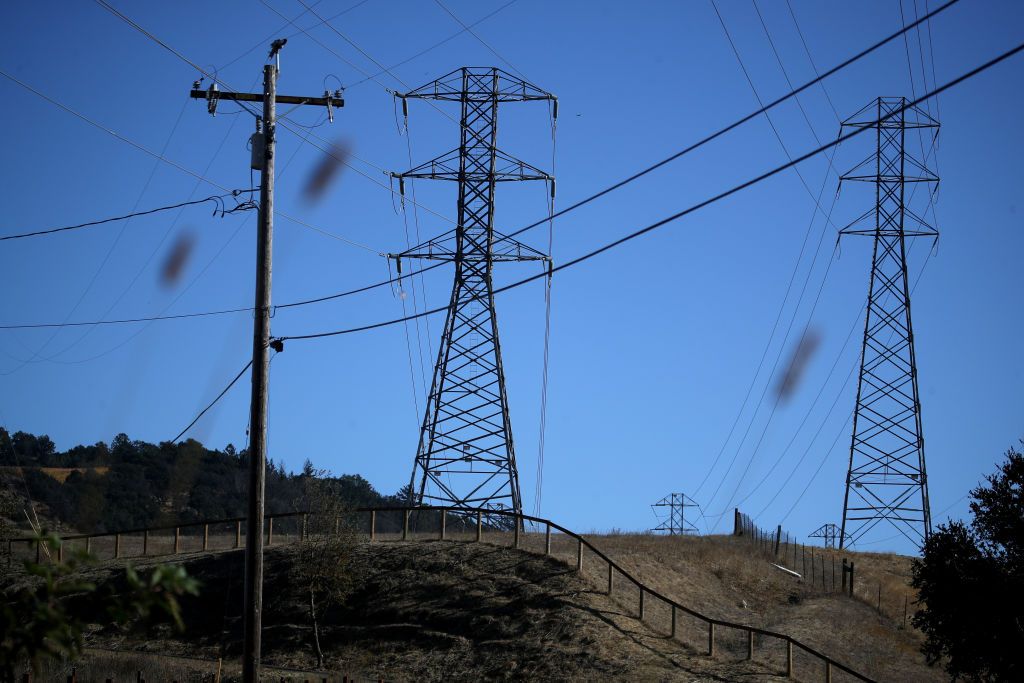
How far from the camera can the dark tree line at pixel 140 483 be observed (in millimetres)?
88500

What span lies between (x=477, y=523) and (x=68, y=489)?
192ft

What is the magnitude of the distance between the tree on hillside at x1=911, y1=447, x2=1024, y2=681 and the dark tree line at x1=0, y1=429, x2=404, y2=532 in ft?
185

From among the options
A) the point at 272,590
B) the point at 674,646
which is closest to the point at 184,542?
the point at 272,590

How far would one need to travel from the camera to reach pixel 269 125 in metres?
22.6

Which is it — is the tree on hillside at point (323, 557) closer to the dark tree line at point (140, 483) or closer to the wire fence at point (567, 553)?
the wire fence at point (567, 553)

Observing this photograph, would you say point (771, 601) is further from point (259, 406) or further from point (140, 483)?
point (140, 483)

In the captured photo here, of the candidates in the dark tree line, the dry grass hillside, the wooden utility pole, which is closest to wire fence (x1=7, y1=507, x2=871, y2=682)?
the dry grass hillside

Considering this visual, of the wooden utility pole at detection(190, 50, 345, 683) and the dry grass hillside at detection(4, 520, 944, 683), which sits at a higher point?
the wooden utility pole at detection(190, 50, 345, 683)

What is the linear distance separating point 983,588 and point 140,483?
81.4 metres

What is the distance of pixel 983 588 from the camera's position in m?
31.2

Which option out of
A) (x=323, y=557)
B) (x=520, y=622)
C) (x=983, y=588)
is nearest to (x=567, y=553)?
(x=520, y=622)

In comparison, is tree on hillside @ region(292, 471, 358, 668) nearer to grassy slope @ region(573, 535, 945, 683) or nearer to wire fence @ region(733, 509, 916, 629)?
grassy slope @ region(573, 535, 945, 683)

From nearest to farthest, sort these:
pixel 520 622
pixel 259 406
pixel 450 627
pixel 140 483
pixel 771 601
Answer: pixel 259 406
pixel 520 622
pixel 450 627
pixel 771 601
pixel 140 483

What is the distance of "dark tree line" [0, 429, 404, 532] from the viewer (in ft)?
290
